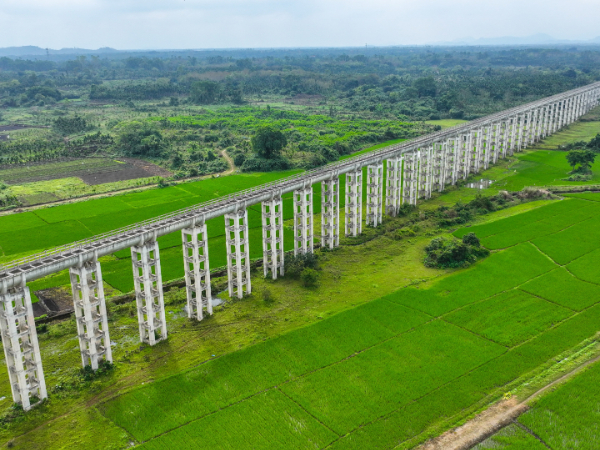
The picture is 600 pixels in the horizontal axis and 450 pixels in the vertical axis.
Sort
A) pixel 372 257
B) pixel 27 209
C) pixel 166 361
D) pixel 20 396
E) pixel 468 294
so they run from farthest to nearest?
pixel 27 209, pixel 372 257, pixel 468 294, pixel 166 361, pixel 20 396

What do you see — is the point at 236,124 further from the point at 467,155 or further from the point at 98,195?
the point at 467,155

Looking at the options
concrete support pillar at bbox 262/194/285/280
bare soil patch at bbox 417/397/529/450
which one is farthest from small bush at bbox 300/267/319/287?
bare soil patch at bbox 417/397/529/450

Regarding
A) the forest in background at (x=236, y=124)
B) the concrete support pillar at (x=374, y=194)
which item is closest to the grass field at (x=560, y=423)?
the concrete support pillar at (x=374, y=194)

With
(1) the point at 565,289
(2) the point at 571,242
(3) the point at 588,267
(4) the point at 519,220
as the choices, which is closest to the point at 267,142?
(4) the point at 519,220

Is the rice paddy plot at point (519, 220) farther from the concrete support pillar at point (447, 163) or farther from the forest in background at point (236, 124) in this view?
the forest in background at point (236, 124)

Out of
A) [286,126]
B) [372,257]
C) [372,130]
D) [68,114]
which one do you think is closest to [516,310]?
[372,257]

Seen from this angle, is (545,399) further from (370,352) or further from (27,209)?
(27,209)
